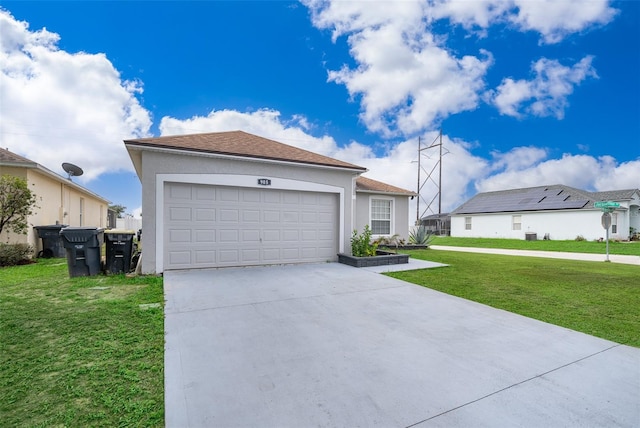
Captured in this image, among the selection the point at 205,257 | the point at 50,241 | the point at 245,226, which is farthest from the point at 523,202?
the point at 50,241

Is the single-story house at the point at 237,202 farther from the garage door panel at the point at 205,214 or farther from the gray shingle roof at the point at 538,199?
the gray shingle roof at the point at 538,199

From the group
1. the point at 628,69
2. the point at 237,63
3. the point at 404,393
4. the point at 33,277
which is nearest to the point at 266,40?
the point at 237,63

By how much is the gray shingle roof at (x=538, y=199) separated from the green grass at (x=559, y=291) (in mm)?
16320

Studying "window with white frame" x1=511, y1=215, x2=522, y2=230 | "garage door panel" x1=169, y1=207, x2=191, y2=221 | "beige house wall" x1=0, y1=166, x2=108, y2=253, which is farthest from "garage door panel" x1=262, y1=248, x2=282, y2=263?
"window with white frame" x1=511, y1=215, x2=522, y2=230

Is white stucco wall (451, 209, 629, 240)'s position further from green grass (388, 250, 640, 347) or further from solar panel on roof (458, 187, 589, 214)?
green grass (388, 250, 640, 347)

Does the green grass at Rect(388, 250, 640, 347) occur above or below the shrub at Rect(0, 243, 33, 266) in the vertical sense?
below

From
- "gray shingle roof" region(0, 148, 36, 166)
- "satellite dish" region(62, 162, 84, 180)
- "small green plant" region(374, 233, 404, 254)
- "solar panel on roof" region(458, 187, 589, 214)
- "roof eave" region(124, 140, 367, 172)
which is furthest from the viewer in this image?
"solar panel on roof" region(458, 187, 589, 214)

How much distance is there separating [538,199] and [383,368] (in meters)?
29.3

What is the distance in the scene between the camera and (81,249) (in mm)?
6938

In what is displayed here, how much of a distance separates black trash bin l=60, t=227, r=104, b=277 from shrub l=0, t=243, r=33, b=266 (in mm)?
3964

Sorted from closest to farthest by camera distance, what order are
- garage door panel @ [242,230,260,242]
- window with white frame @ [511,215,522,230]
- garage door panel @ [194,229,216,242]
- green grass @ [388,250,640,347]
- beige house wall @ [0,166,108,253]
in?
green grass @ [388,250,640,347], garage door panel @ [194,229,216,242], garage door panel @ [242,230,260,242], beige house wall @ [0,166,108,253], window with white frame @ [511,215,522,230]

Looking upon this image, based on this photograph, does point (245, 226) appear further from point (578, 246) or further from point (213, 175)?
point (578, 246)

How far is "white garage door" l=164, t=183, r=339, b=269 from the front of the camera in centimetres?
745

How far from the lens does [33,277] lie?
7.04 metres
